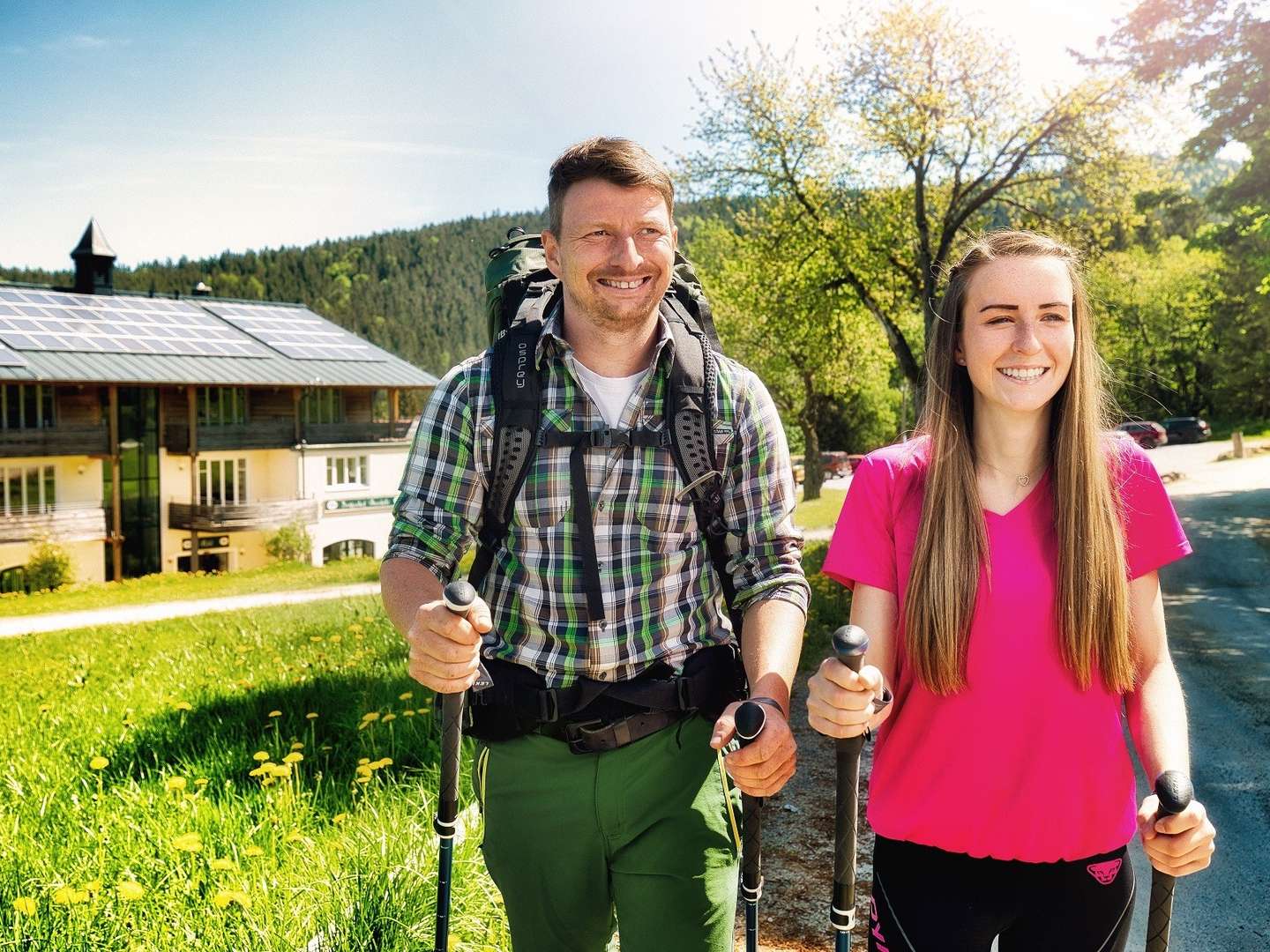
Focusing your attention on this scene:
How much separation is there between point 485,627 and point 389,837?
2516 mm

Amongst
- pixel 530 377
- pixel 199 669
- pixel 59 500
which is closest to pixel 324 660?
pixel 199 669

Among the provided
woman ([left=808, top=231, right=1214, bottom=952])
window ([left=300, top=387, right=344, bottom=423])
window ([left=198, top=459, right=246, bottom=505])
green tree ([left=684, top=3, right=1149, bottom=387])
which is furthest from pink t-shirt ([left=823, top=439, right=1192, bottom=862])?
window ([left=300, top=387, right=344, bottom=423])

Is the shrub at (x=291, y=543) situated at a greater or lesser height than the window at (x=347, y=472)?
lesser

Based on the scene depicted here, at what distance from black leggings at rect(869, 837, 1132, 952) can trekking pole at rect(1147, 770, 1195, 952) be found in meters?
0.09

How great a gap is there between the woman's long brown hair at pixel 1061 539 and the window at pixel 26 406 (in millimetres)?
50385

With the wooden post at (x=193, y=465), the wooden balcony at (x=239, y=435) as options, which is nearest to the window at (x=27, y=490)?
the wooden balcony at (x=239, y=435)

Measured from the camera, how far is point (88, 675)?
8.95m

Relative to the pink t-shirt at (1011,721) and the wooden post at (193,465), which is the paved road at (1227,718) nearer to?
the pink t-shirt at (1011,721)

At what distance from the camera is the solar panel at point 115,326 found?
44781 millimetres

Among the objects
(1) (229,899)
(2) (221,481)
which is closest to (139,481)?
(2) (221,481)

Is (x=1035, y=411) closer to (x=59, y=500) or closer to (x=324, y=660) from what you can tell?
(x=324, y=660)

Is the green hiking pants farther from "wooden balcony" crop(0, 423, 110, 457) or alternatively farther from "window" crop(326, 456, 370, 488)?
"window" crop(326, 456, 370, 488)

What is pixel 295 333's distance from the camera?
59.0 m

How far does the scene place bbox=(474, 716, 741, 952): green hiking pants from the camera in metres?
2.43
